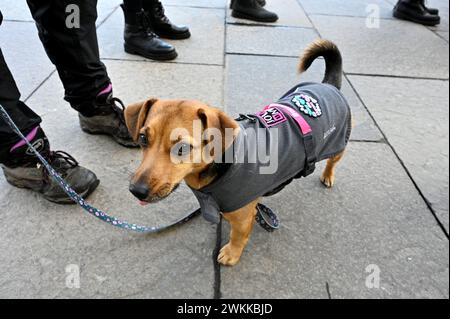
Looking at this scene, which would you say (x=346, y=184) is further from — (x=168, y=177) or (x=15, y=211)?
(x=15, y=211)

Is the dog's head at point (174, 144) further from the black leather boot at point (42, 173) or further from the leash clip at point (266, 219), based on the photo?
the black leather boot at point (42, 173)

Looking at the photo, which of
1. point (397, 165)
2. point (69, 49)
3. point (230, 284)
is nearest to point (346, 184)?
point (397, 165)

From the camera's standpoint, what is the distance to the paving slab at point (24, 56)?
137 inches

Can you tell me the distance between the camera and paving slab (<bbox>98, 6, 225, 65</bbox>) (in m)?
4.23

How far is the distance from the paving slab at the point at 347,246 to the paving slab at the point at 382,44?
1.47 metres

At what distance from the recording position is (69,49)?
2.25 meters

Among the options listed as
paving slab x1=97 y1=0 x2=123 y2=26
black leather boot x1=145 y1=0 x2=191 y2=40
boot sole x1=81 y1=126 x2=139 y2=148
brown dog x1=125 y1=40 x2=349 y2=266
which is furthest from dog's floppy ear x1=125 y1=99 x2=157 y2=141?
paving slab x1=97 y1=0 x2=123 y2=26

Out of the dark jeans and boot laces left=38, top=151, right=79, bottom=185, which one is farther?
boot laces left=38, top=151, right=79, bottom=185

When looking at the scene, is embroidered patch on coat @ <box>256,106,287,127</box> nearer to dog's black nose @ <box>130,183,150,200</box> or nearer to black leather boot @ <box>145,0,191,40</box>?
dog's black nose @ <box>130,183,150,200</box>

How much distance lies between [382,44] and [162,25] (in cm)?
305

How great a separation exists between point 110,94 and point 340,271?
7.00 feet

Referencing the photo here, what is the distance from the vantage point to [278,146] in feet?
5.66

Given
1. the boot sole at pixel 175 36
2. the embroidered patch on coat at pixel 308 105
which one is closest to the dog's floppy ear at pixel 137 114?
the embroidered patch on coat at pixel 308 105

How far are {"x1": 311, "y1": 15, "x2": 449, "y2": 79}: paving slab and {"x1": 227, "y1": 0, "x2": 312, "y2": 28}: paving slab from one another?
8.5 inches
